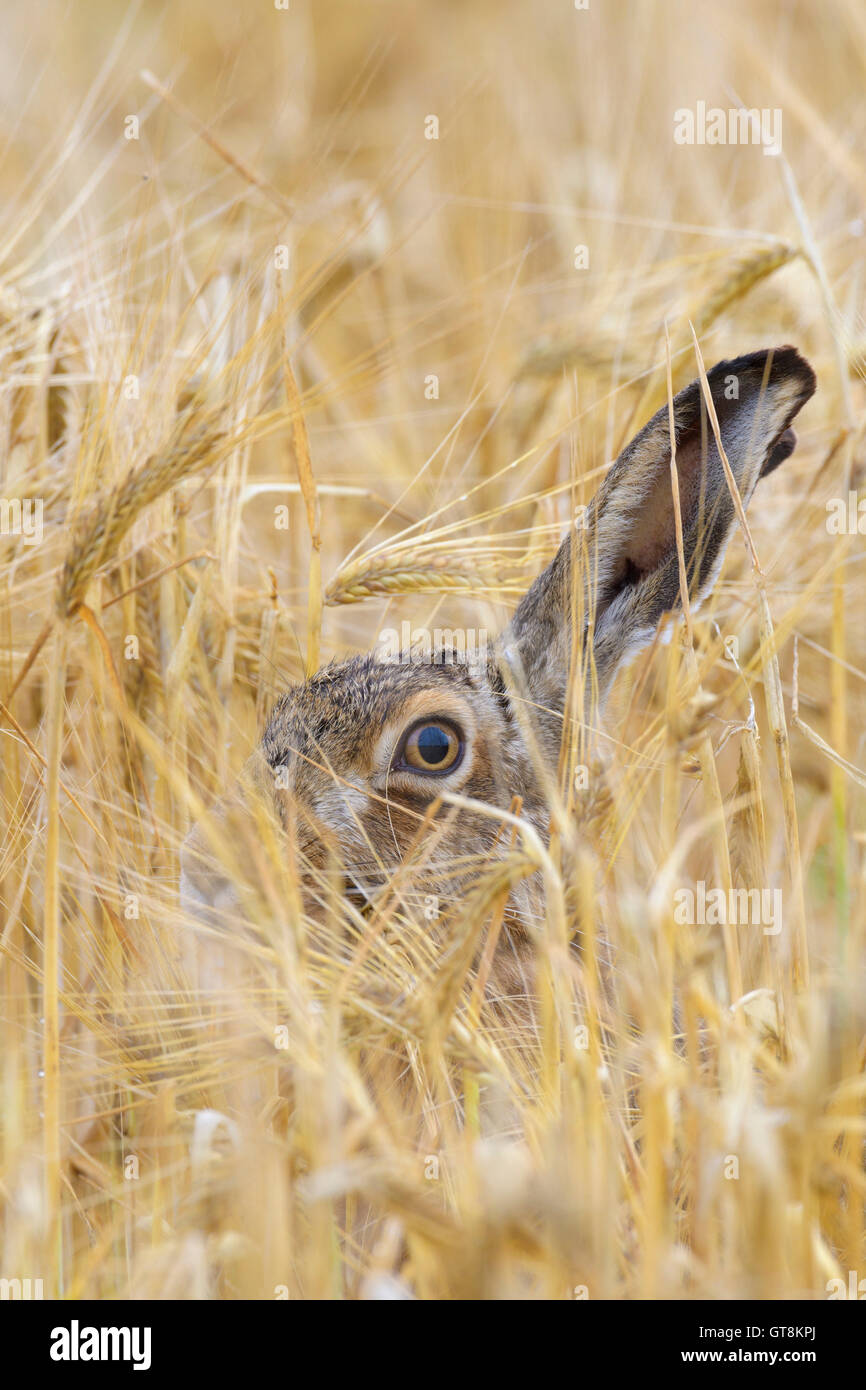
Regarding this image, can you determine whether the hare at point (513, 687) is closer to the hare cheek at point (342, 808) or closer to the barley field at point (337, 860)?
the hare cheek at point (342, 808)

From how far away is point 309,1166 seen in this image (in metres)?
2.46

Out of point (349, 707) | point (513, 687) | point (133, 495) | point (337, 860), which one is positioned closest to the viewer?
point (337, 860)

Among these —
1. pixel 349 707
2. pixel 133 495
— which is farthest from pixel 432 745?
pixel 133 495

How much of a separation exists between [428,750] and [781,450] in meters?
1.12

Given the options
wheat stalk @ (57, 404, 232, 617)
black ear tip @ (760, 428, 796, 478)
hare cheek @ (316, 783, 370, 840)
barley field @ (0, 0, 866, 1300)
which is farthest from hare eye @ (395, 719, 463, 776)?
black ear tip @ (760, 428, 796, 478)

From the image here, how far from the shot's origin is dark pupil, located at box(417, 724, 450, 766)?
10.4 feet

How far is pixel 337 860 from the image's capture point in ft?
8.24

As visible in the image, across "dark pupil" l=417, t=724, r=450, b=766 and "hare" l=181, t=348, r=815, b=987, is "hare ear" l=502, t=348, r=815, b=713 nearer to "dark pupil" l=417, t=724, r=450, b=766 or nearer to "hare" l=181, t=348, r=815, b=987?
"hare" l=181, t=348, r=815, b=987

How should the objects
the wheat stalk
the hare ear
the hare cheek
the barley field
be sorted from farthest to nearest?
the hare cheek → the hare ear → the wheat stalk → the barley field

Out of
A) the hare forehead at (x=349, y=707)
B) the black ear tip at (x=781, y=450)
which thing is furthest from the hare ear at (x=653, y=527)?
the hare forehead at (x=349, y=707)

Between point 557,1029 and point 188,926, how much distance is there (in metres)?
0.77

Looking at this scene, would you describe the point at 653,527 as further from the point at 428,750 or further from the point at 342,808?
the point at 342,808

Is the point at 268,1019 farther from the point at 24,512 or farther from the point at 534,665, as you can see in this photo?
the point at 24,512

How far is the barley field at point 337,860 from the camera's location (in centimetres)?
203
